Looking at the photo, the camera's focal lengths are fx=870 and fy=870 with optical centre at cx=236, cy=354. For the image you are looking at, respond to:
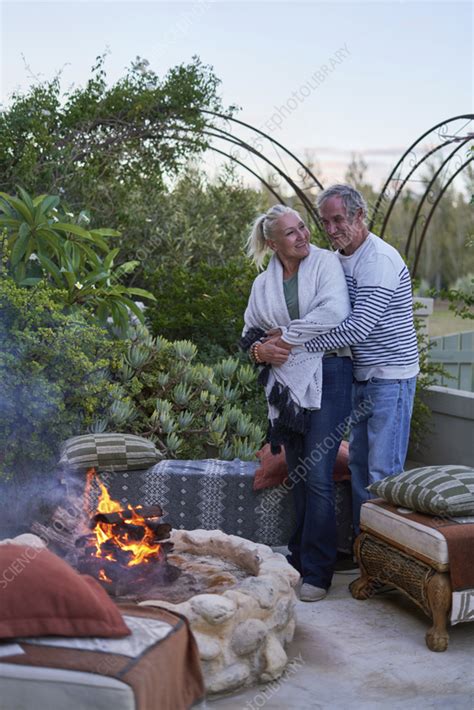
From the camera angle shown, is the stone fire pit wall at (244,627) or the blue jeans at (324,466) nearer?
the stone fire pit wall at (244,627)

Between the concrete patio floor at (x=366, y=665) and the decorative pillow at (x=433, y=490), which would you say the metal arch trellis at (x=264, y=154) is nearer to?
the decorative pillow at (x=433, y=490)

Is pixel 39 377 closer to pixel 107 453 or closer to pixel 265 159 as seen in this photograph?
pixel 107 453

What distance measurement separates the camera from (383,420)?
4.20 meters

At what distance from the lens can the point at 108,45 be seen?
8125 mm

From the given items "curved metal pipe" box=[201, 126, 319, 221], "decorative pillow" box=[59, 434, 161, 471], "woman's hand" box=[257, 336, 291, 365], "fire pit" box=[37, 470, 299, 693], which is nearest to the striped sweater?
"woman's hand" box=[257, 336, 291, 365]

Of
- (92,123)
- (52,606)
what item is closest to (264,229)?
(52,606)

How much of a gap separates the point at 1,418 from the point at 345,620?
216 cm

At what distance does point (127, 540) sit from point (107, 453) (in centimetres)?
95

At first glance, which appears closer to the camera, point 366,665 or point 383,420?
point 366,665

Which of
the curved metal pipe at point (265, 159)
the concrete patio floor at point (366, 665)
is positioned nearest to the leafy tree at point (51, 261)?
the curved metal pipe at point (265, 159)

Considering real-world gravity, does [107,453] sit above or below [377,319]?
below

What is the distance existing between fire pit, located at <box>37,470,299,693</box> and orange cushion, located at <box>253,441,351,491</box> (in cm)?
62

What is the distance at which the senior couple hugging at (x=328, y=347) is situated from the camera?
13.4ft

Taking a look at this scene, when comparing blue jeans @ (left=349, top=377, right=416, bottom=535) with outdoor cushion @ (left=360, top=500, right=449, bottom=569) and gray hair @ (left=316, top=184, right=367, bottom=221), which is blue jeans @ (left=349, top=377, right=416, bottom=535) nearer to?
outdoor cushion @ (left=360, top=500, right=449, bottom=569)
